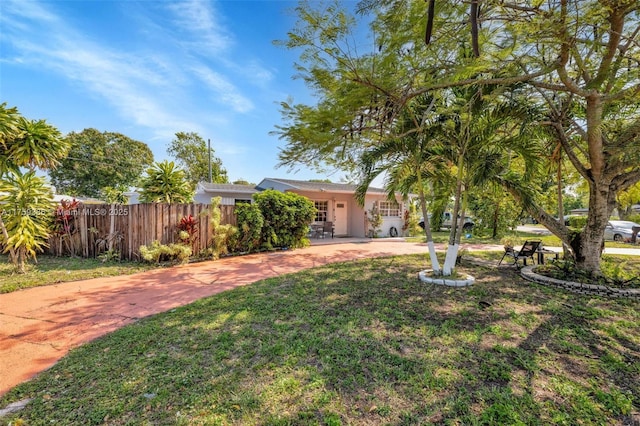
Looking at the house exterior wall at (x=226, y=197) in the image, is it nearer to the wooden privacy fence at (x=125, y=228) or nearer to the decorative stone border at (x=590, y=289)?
the wooden privacy fence at (x=125, y=228)

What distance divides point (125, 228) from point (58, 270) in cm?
190

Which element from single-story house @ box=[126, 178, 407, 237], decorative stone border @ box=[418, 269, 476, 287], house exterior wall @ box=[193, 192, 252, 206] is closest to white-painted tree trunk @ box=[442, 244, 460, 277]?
decorative stone border @ box=[418, 269, 476, 287]

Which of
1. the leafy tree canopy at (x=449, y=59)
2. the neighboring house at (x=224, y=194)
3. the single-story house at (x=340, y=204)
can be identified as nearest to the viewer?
the leafy tree canopy at (x=449, y=59)

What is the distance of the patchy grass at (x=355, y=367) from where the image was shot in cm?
231

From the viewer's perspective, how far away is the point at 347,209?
1781 centimetres

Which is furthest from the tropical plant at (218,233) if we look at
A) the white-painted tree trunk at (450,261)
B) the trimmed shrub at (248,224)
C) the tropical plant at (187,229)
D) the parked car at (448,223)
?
the parked car at (448,223)

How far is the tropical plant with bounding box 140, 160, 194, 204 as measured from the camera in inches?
372

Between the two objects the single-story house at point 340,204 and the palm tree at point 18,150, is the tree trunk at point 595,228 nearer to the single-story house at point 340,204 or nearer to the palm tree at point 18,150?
the single-story house at point 340,204

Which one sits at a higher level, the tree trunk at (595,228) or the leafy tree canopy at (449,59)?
the leafy tree canopy at (449,59)

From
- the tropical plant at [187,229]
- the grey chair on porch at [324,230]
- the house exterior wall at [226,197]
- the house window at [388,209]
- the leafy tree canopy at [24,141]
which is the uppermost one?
the leafy tree canopy at [24,141]

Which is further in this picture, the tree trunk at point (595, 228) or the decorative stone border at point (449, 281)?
the tree trunk at point (595, 228)

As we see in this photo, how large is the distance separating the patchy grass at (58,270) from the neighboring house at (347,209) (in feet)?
31.1

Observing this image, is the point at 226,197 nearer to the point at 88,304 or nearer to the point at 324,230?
the point at 324,230

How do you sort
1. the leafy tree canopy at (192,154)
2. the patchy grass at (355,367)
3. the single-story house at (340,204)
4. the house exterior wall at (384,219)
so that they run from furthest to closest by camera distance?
the leafy tree canopy at (192,154) → the house exterior wall at (384,219) → the single-story house at (340,204) → the patchy grass at (355,367)
